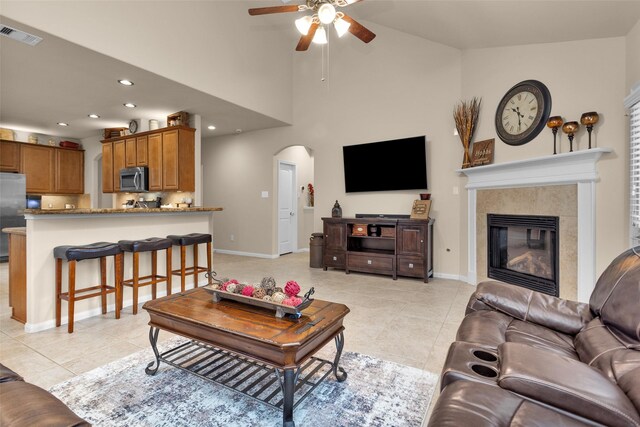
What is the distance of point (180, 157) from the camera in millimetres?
5227

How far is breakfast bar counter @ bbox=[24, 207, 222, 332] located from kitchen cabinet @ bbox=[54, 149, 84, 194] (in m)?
4.89

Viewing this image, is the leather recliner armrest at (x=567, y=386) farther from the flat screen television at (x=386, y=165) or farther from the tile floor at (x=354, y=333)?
the flat screen television at (x=386, y=165)

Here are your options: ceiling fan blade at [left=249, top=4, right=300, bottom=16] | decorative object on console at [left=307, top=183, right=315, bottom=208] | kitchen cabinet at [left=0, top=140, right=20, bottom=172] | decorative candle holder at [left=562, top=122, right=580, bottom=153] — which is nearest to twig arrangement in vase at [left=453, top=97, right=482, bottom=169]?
decorative candle holder at [left=562, top=122, right=580, bottom=153]

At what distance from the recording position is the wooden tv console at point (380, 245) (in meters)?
4.67

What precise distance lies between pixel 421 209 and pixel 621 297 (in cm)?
338

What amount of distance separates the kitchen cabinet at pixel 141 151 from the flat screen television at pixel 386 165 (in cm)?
344

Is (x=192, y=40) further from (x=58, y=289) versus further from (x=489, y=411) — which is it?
(x=489, y=411)

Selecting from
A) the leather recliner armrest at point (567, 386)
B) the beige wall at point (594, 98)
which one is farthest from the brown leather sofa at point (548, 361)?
the beige wall at point (594, 98)

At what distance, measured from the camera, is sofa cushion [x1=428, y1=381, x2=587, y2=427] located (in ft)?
2.92

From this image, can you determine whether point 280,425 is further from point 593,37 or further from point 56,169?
point 56,169

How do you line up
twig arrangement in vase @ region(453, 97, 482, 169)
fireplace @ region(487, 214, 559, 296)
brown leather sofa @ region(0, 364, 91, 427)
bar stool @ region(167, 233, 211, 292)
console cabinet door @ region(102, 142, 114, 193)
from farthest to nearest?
console cabinet door @ region(102, 142, 114, 193) < twig arrangement in vase @ region(453, 97, 482, 169) < bar stool @ region(167, 233, 211, 292) < fireplace @ region(487, 214, 559, 296) < brown leather sofa @ region(0, 364, 91, 427)

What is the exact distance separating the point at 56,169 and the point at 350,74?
651cm

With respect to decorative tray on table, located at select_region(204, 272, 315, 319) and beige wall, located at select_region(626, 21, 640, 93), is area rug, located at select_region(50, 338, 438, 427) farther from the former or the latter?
beige wall, located at select_region(626, 21, 640, 93)

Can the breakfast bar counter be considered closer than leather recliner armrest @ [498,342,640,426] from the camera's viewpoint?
No
